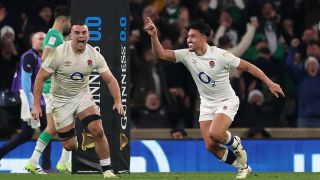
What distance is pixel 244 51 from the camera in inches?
795

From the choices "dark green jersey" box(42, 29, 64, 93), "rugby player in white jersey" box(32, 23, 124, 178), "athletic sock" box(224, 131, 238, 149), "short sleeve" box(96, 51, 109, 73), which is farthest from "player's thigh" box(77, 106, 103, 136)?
"athletic sock" box(224, 131, 238, 149)

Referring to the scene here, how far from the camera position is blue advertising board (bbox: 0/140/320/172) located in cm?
1905

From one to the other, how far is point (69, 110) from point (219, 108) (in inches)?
84.3

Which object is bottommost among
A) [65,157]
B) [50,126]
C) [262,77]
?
[65,157]

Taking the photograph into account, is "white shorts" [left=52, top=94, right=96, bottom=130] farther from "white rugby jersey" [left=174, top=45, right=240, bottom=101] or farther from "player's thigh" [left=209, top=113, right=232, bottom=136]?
"player's thigh" [left=209, top=113, right=232, bottom=136]

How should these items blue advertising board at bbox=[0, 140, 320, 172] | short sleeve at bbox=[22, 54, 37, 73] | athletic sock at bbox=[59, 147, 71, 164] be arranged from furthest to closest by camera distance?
blue advertising board at bbox=[0, 140, 320, 172] → athletic sock at bbox=[59, 147, 71, 164] → short sleeve at bbox=[22, 54, 37, 73]

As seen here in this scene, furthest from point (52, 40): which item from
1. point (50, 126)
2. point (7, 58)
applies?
point (7, 58)

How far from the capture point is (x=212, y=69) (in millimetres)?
14977

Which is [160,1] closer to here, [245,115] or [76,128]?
[245,115]

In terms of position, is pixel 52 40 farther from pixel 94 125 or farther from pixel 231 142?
pixel 231 142

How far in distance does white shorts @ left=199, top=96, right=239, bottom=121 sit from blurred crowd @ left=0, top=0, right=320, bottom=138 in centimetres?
425

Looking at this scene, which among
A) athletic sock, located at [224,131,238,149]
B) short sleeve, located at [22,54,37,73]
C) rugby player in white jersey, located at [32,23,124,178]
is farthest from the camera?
short sleeve, located at [22,54,37,73]

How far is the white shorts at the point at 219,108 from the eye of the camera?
1498 centimetres

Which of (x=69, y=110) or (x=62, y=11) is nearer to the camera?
(x=69, y=110)
